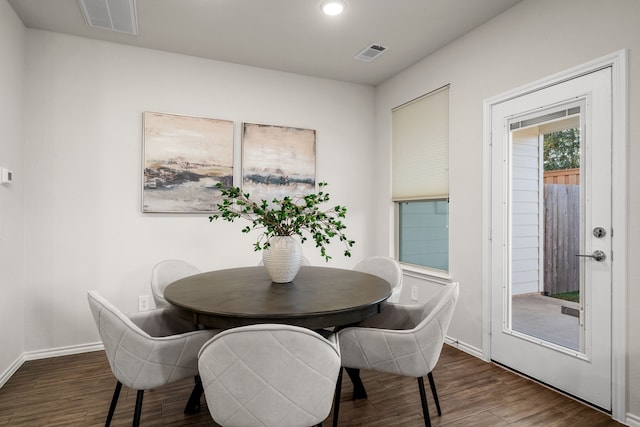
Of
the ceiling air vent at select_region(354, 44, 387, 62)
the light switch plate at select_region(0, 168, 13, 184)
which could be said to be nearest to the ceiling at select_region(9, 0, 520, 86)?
the ceiling air vent at select_region(354, 44, 387, 62)

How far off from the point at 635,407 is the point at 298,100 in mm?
3638

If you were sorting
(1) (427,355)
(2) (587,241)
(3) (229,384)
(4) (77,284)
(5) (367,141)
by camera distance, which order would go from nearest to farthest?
(3) (229,384) → (1) (427,355) → (2) (587,241) → (4) (77,284) → (5) (367,141)

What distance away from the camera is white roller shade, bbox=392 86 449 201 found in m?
3.36

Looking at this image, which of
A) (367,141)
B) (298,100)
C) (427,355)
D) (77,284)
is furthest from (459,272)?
(77,284)

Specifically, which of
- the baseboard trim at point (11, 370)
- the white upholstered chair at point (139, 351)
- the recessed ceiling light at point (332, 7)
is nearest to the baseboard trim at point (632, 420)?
the white upholstered chair at point (139, 351)

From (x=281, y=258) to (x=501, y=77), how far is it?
86.4 inches

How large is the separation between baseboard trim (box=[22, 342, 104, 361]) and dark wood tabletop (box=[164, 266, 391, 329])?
155cm

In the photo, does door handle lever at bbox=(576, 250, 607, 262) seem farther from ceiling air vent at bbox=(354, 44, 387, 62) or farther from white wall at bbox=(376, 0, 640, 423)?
ceiling air vent at bbox=(354, 44, 387, 62)

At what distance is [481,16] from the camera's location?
275 centimetres

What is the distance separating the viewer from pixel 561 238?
7.70 feet

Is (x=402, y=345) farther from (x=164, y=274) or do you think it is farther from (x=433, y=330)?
(x=164, y=274)

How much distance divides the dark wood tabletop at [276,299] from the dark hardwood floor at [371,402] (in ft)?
2.46

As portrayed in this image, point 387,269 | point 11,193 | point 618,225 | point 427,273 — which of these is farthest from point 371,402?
point 11,193

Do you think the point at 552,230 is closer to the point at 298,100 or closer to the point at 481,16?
the point at 481,16
